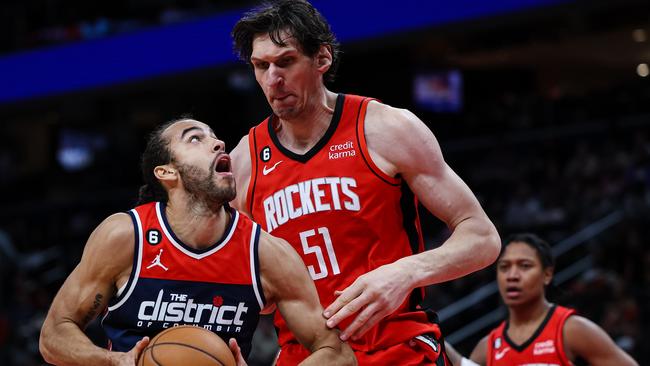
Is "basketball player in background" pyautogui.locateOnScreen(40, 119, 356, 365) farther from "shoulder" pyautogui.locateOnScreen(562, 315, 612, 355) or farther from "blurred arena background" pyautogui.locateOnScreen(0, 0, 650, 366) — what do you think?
"blurred arena background" pyautogui.locateOnScreen(0, 0, 650, 366)

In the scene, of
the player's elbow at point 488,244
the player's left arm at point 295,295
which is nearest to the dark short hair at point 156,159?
the player's left arm at point 295,295

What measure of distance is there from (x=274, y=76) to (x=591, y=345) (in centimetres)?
294

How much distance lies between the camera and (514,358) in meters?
6.03

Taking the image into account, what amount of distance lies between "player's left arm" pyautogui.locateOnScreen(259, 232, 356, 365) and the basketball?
33 centimetres

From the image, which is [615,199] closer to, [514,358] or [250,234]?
[514,358]

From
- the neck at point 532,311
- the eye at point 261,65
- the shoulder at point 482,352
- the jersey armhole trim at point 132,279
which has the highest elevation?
the eye at point 261,65

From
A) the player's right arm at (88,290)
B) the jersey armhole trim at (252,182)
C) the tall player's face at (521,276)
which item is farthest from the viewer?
the tall player's face at (521,276)

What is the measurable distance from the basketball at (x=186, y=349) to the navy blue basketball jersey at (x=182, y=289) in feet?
0.60

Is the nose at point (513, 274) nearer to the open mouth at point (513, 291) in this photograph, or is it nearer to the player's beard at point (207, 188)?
the open mouth at point (513, 291)

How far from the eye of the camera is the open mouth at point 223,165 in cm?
384

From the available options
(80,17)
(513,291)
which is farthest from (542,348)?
(80,17)

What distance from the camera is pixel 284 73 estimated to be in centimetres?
388

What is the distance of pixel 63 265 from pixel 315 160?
1201 centimetres

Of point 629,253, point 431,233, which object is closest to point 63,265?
point 431,233
